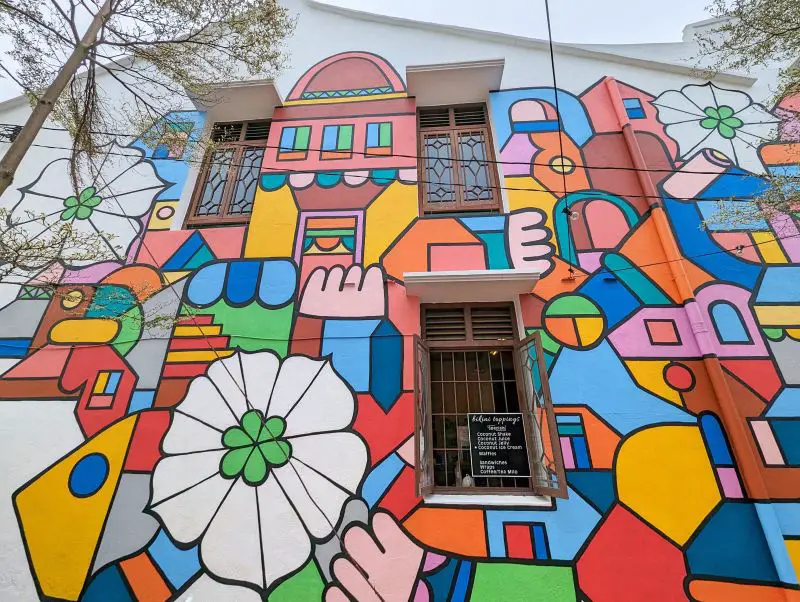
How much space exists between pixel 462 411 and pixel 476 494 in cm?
69

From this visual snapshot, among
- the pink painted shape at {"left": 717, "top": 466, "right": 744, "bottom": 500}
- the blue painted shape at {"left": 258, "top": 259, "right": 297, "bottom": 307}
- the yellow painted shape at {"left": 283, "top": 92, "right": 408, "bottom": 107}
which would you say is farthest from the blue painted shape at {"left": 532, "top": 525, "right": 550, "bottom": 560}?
the yellow painted shape at {"left": 283, "top": 92, "right": 408, "bottom": 107}

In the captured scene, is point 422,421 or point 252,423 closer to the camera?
point 422,421

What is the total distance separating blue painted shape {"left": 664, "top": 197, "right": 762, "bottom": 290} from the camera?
13.1 feet

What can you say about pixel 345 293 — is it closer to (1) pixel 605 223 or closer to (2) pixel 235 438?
(2) pixel 235 438

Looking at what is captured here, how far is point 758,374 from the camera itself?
3.59 meters

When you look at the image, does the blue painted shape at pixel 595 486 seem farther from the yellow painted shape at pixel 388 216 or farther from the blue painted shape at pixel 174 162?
the blue painted shape at pixel 174 162

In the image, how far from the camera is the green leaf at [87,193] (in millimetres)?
5277

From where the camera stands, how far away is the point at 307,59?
19.2ft

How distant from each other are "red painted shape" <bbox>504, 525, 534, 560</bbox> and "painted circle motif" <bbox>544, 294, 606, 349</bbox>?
1.61 metres

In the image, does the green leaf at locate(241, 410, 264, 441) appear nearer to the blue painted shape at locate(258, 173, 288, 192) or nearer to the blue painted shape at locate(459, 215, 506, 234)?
the blue painted shape at locate(258, 173, 288, 192)

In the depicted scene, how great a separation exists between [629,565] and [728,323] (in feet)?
7.48

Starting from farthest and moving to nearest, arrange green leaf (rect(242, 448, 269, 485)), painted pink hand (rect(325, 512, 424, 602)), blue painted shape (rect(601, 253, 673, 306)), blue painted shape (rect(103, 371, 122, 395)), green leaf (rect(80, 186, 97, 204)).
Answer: green leaf (rect(80, 186, 97, 204)) < blue painted shape (rect(103, 371, 122, 395)) < blue painted shape (rect(601, 253, 673, 306)) < green leaf (rect(242, 448, 269, 485)) < painted pink hand (rect(325, 512, 424, 602))

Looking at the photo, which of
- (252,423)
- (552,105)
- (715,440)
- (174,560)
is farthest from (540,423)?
(552,105)

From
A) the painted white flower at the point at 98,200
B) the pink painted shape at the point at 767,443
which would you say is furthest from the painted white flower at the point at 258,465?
the pink painted shape at the point at 767,443
